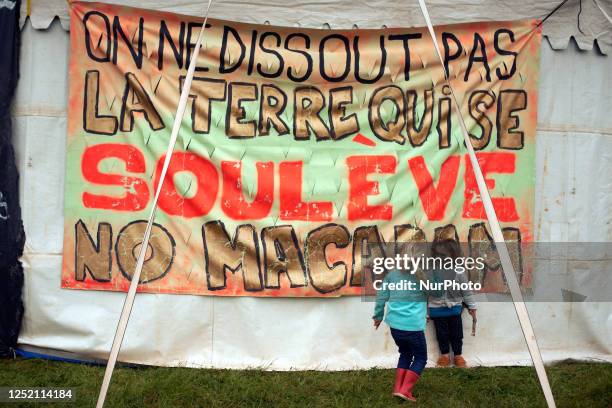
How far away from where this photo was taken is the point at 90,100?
5.25m

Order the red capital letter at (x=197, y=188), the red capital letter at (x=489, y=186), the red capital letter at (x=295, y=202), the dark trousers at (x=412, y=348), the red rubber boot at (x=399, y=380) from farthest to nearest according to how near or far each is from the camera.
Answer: the red capital letter at (x=489, y=186), the red capital letter at (x=295, y=202), the red capital letter at (x=197, y=188), the red rubber boot at (x=399, y=380), the dark trousers at (x=412, y=348)

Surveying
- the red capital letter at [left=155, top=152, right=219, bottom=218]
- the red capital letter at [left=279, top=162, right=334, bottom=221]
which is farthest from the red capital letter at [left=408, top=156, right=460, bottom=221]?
the red capital letter at [left=155, top=152, right=219, bottom=218]

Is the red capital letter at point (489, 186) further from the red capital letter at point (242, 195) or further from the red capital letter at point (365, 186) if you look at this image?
the red capital letter at point (242, 195)

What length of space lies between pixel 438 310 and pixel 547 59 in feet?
7.31

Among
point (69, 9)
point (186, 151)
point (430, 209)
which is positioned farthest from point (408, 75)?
point (69, 9)

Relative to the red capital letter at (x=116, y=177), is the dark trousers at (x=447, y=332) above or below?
below

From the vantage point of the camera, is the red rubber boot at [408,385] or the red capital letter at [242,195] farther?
the red capital letter at [242,195]

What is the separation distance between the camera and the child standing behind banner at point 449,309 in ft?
17.7

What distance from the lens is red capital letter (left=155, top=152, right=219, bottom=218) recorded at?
527 centimetres

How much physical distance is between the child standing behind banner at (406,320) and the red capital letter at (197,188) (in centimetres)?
157

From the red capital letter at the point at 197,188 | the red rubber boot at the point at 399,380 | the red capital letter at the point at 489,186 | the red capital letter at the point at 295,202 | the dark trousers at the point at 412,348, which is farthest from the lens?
the red capital letter at the point at 489,186

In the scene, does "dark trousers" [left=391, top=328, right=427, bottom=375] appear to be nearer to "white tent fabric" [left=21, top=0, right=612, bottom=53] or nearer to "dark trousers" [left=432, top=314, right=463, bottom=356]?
"dark trousers" [left=432, top=314, right=463, bottom=356]

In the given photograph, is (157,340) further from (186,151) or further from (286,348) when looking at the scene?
(186,151)

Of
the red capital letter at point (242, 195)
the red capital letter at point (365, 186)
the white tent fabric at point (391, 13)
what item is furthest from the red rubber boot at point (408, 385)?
the white tent fabric at point (391, 13)
